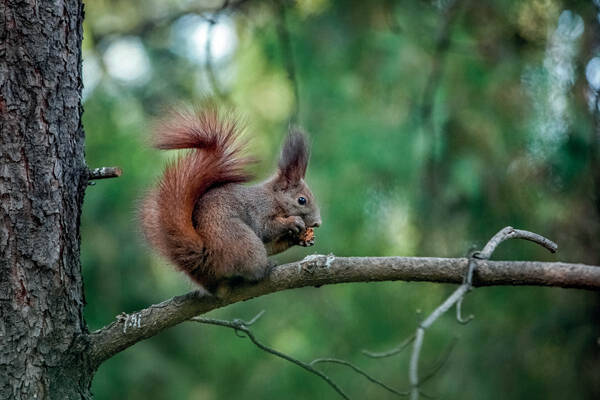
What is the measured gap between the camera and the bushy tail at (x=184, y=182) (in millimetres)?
2054

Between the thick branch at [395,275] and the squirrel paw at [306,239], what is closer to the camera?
the thick branch at [395,275]

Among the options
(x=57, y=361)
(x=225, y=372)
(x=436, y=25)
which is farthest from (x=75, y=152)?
(x=225, y=372)

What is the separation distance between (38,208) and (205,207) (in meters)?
0.59

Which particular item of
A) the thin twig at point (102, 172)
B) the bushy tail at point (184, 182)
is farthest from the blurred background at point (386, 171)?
the thin twig at point (102, 172)

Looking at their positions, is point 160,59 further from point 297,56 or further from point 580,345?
point 580,345

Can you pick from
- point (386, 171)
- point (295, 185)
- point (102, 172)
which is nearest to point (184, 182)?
point (102, 172)

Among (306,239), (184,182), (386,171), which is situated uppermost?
(184,182)

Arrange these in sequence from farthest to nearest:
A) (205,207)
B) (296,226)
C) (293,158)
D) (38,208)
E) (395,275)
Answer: (293,158), (296,226), (205,207), (395,275), (38,208)

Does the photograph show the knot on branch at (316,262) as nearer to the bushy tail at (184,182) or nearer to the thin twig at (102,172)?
the bushy tail at (184,182)

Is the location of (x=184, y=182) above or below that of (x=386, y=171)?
above

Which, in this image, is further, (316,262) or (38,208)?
(316,262)

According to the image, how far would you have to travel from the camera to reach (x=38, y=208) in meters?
1.70

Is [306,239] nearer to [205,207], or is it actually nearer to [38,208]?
[205,207]

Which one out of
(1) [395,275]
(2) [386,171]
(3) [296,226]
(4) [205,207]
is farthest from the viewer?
(2) [386,171]
